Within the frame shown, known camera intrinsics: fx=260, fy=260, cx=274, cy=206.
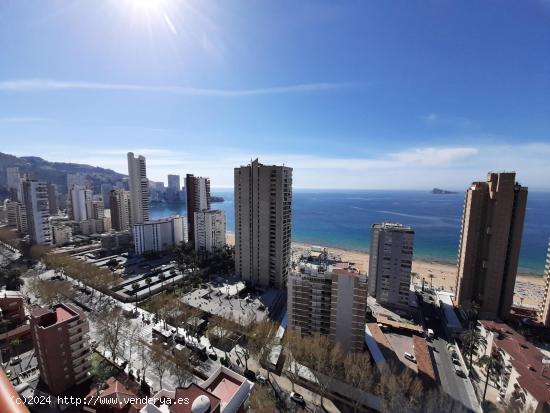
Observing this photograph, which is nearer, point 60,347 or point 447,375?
point 60,347

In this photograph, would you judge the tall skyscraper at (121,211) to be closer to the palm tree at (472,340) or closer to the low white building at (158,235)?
the low white building at (158,235)

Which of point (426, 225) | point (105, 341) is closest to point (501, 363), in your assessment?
point (105, 341)

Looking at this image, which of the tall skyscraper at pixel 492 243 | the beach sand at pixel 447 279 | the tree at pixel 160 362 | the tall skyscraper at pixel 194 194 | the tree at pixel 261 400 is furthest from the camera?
the tall skyscraper at pixel 194 194

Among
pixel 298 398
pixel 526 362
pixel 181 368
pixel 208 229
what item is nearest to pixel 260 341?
pixel 298 398

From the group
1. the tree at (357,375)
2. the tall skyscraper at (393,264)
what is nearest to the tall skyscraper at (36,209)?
the tree at (357,375)

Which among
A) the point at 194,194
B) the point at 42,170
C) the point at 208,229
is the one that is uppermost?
the point at 42,170

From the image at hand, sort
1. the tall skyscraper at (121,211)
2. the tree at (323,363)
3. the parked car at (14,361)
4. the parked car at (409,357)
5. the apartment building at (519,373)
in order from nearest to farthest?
the apartment building at (519,373)
the tree at (323,363)
the parked car at (14,361)
the parked car at (409,357)
the tall skyscraper at (121,211)

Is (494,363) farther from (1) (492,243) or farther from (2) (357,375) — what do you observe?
(1) (492,243)
